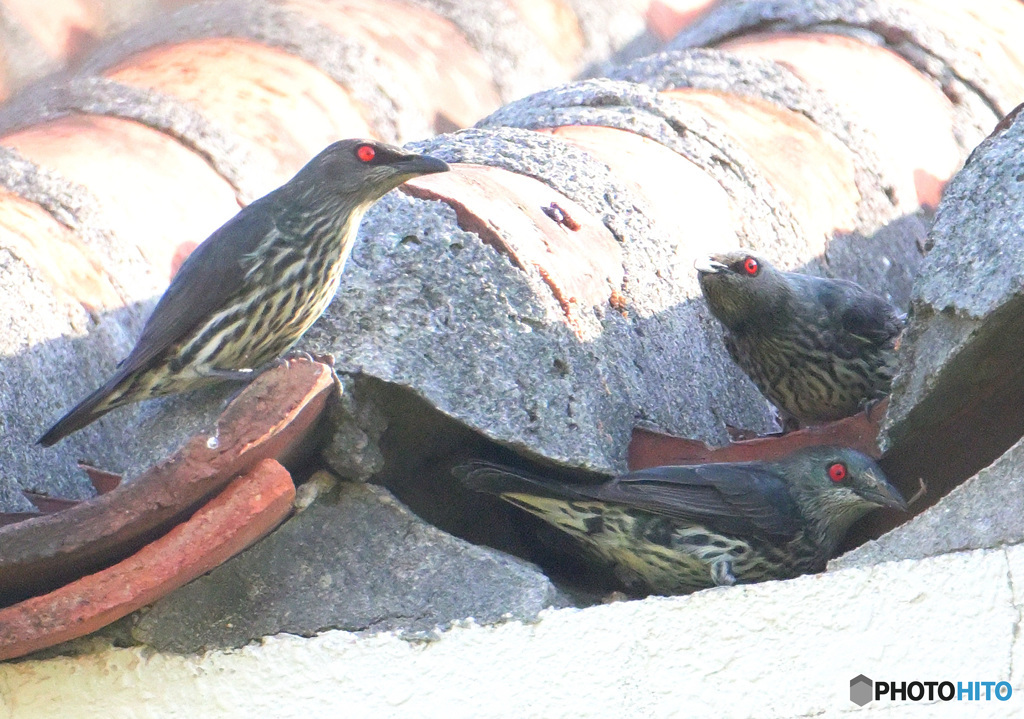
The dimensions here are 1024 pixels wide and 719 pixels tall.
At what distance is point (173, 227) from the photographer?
4559mm

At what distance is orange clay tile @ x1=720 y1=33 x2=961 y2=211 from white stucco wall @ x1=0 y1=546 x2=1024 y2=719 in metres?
2.51

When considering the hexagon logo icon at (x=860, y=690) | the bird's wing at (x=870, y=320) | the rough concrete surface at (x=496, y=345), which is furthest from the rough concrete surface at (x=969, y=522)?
the bird's wing at (x=870, y=320)

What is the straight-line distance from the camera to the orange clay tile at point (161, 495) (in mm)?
2717

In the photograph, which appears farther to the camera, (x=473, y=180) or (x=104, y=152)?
(x=104, y=152)

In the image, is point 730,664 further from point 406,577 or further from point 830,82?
point 830,82

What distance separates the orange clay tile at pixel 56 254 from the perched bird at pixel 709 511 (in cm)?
143

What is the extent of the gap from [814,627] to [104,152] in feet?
9.59

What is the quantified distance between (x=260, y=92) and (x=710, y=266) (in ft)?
7.31

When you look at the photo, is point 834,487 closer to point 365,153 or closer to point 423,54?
point 365,153

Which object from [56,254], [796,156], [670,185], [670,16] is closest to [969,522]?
[670,185]

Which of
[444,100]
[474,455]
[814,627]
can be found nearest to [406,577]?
[474,455]

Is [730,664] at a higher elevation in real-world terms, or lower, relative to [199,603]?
lower

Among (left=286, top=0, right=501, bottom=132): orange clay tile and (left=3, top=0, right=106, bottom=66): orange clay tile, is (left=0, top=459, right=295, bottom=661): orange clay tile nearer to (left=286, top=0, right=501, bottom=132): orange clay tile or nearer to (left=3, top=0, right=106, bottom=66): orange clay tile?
(left=3, top=0, right=106, bottom=66): orange clay tile

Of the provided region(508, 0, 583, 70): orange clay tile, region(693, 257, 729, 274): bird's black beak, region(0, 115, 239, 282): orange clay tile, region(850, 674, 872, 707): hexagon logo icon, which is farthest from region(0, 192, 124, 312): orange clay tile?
region(508, 0, 583, 70): orange clay tile
